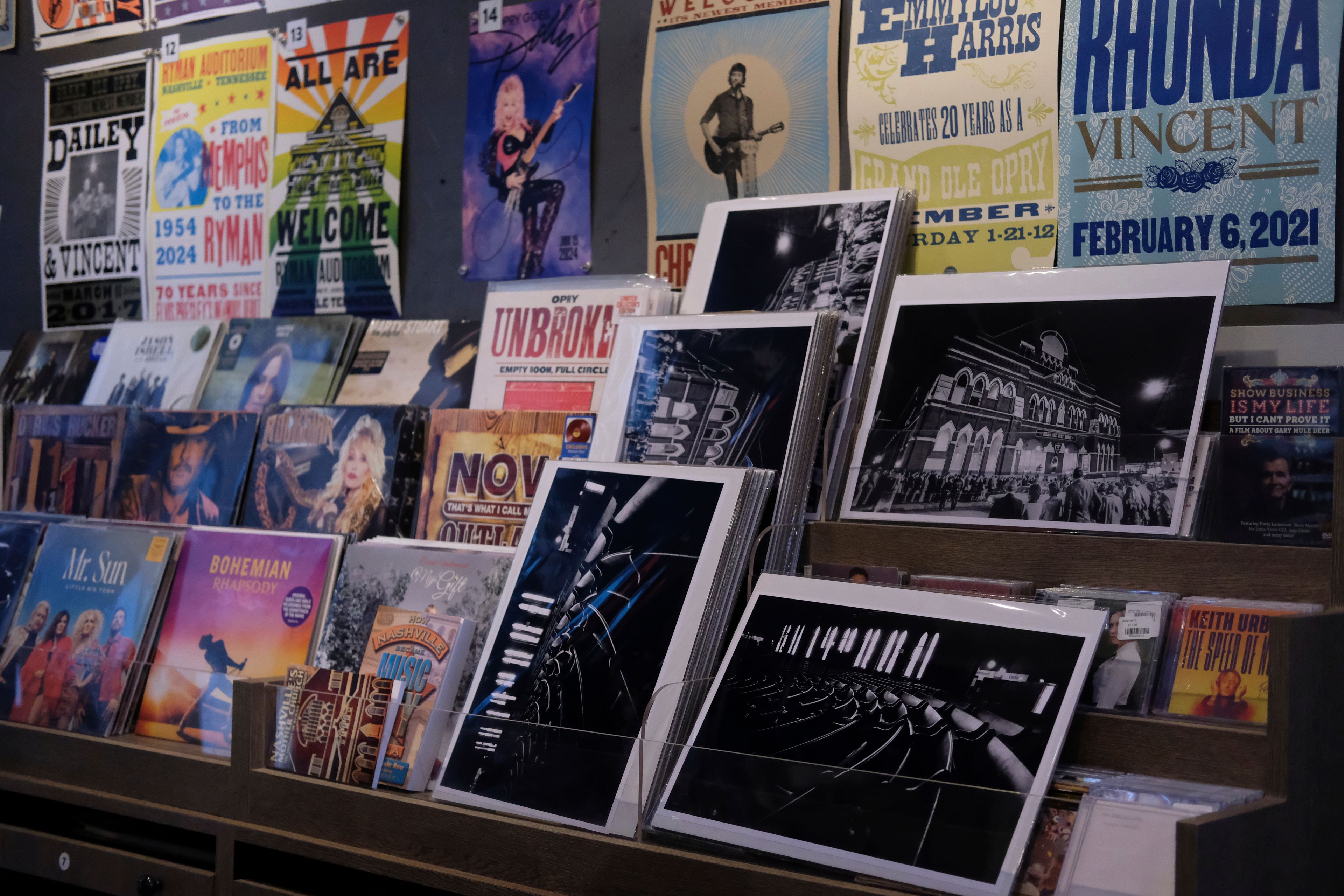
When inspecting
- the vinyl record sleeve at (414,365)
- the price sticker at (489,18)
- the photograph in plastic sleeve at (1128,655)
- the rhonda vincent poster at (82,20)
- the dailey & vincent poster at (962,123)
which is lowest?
the photograph in plastic sleeve at (1128,655)

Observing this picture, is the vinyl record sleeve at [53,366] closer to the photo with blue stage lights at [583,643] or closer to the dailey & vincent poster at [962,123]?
the photo with blue stage lights at [583,643]

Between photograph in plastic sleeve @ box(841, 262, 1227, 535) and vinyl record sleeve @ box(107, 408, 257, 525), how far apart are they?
4.74ft

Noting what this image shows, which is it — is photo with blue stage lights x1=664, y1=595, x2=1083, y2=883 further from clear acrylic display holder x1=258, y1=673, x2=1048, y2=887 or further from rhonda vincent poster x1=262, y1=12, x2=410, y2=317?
rhonda vincent poster x1=262, y1=12, x2=410, y2=317

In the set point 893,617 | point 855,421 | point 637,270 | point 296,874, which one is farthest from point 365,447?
point 893,617

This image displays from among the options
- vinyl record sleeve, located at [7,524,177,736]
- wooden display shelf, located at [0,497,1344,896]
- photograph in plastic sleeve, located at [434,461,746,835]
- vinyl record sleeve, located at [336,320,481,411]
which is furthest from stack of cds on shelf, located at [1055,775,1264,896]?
vinyl record sleeve, located at [7,524,177,736]

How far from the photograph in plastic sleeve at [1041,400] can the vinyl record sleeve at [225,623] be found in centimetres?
106

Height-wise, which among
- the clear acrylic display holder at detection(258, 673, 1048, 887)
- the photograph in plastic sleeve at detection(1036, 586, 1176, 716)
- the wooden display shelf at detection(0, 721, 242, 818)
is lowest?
the wooden display shelf at detection(0, 721, 242, 818)

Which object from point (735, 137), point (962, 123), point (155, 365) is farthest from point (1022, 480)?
point (155, 365)

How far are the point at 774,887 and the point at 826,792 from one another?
0.14m

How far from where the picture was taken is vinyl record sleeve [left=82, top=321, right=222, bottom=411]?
2938mm

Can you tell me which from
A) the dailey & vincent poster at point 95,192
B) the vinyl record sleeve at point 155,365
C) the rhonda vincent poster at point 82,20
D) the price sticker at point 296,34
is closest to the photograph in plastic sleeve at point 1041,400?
the vinyl record sleeve at point 155,365

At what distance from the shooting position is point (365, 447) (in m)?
2.48

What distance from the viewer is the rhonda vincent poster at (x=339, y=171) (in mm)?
2967

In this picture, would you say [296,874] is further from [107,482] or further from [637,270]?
[637,270]
